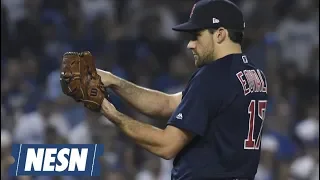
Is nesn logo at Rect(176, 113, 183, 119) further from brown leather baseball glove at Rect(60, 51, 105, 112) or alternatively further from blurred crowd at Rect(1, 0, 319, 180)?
blurred crowd at Rect(1, 0, 319, 180)

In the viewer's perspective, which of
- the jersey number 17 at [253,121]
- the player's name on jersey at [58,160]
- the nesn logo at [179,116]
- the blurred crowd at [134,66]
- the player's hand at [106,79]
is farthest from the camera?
the blurred crowd at [134,66]

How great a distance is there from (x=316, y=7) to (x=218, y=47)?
5227 mm

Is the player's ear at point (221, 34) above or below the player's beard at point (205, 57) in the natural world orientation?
above

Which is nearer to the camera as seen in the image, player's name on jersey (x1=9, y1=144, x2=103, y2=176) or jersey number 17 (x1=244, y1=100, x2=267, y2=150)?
jersey number 17 (x1=244, y1=100, x2=267, y2=150)

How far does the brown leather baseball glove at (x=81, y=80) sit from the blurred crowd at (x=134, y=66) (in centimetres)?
270

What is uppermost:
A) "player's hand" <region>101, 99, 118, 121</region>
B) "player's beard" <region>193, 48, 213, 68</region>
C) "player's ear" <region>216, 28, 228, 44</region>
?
"player's ear" <region>216, 28, 228, 44</region>

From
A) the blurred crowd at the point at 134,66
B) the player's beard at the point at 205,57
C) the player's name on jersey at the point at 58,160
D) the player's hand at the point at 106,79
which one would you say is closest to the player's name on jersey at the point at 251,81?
the player's beard at the point at 205,57

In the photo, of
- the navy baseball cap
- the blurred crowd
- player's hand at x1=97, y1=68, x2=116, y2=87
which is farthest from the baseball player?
the blurred crowd

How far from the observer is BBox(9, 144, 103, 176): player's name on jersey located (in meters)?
4.00

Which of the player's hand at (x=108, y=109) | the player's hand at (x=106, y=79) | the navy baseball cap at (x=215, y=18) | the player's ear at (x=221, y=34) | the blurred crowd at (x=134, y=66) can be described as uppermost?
the navy baseball cap at (x=215, y=18)

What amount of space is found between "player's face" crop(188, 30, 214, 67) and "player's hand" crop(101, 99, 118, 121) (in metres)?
0.42

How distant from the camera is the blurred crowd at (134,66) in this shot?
684 cm

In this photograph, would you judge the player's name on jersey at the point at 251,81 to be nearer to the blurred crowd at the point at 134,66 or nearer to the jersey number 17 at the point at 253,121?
the jersey number 17 at the point at 253,121

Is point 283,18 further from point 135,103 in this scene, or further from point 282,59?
point 135,103
